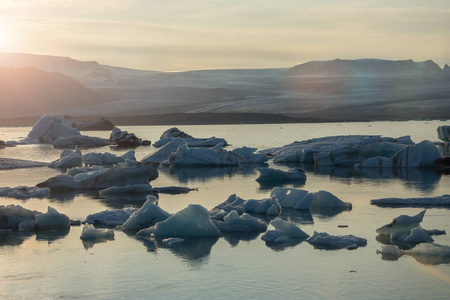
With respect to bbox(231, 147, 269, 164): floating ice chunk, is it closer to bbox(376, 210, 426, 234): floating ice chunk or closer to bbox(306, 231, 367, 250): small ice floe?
bbox(376, 210, 426, 234): floating ice chunk

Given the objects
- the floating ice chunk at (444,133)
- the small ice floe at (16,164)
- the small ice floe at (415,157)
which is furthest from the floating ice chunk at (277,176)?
the floating ice chunk at (444,133)

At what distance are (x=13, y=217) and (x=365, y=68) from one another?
109m

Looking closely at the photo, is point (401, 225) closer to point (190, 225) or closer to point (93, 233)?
point (190, 225)

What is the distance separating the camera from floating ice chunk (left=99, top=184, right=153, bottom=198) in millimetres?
14778

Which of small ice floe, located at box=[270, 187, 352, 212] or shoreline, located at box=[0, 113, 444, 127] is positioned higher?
small ice floe, located at box=[270, 187, 352, 212]

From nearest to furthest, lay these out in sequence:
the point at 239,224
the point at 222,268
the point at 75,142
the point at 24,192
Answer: the point at 222,268 < the point at 239,224 < the point at 24,192 < the point at 75,142

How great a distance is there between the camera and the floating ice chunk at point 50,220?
1080 cm

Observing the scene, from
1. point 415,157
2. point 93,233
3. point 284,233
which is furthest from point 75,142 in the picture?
point 284,233

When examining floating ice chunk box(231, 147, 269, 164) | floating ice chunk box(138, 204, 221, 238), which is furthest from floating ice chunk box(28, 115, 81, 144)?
floating ice chunk box(138, 204, 221, 238)

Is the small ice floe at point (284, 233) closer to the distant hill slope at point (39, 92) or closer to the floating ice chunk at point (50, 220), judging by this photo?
the floating ice chunk at point (50, 220)

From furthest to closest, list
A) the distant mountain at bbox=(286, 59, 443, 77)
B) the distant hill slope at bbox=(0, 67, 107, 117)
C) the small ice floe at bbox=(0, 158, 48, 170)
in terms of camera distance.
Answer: the distant mountain at bbox=(286, 59, 443, 77) < the distant hill slope at bbox=(0, 67, 107, 117) < the small ice floe at bbox=(0, 158, 48, 170)

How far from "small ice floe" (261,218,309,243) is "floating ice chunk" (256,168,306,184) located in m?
6.85

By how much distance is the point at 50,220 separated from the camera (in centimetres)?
1083

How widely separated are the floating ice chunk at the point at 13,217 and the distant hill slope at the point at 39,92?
266 ft
